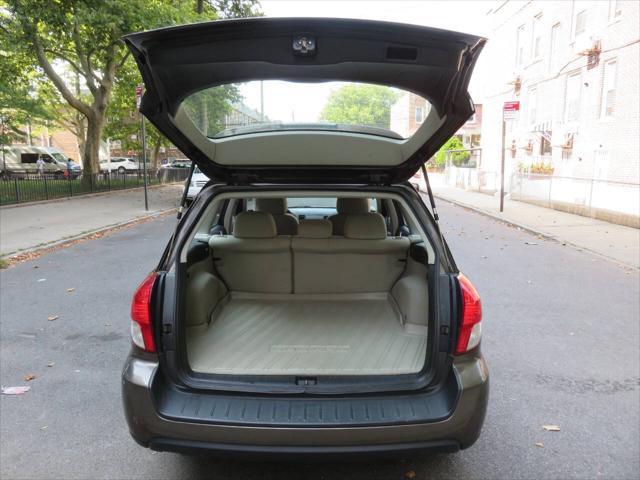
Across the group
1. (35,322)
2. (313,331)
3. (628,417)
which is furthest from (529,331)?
(35,322)

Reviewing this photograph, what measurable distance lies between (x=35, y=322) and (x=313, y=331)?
11.3 feet

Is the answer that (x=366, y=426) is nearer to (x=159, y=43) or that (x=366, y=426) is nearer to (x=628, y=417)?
(x=159, y=43)

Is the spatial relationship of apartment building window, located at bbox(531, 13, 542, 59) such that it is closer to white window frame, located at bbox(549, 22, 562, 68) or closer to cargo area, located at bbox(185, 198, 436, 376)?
white window frame, located at bbox(549, 22, 562, 68)

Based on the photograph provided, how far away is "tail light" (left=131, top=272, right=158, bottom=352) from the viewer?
97.3 inches

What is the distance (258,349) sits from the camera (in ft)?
10.3

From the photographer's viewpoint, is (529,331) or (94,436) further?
(529,331)

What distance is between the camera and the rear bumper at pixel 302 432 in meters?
2.21

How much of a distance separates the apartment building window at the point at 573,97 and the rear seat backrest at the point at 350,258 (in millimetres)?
17344

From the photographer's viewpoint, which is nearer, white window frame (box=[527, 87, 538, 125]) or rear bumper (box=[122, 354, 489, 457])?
rear bumper (box=[122, 354, 489, 457])

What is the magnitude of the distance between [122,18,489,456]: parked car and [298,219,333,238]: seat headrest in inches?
25.5

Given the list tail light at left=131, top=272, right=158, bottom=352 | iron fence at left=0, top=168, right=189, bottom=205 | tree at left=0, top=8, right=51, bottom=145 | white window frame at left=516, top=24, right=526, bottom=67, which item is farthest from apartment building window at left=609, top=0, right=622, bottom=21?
iron fence at left=0, top=168, right=189, bottom=205

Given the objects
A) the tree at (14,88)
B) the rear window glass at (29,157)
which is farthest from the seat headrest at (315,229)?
the rear window glass at (29,157)

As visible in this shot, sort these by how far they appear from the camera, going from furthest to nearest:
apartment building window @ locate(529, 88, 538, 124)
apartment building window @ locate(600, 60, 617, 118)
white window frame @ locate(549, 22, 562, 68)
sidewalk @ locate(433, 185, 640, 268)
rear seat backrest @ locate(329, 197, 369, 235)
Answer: apartment building window @ locate(529, 88, 538, 124) < white window frame @ locate(549, 22, 562, 68) < apartment building window @ locate(600, 60, 617, 118) < sidewalk @ locate(433, 185, 640, 268) < rear seat backrest @ locate(329, 197, 369, 235)

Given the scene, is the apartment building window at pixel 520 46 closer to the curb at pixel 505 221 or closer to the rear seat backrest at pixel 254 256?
the curb at pixel 505 221
